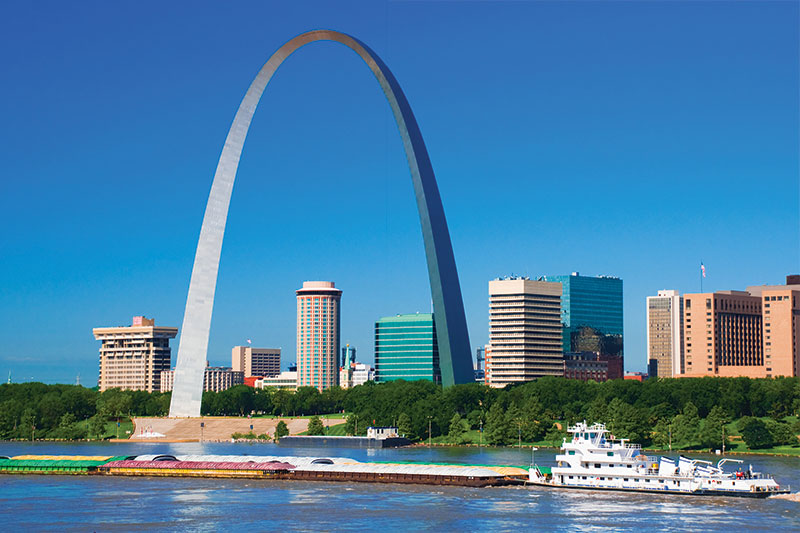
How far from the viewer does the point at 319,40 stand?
104625 mm

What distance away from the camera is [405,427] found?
12338 cm

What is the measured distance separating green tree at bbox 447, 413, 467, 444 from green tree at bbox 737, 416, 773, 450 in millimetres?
29445

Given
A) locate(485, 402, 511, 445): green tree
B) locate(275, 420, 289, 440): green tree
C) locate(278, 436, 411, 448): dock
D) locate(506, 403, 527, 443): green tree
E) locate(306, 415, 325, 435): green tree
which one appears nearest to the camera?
locate(485, 402, 511, 445): green tree

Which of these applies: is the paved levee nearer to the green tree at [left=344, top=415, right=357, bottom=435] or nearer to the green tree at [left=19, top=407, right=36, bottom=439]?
the green tree at [left=344, top=415, right=357, bottom=435]

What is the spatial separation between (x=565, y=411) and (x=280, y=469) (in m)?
51.4

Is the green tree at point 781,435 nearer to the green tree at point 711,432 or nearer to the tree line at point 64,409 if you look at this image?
the green tree at point 711,432

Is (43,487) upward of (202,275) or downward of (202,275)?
downward

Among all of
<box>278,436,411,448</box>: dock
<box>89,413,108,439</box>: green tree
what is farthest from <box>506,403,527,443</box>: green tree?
<box>89,413,108,439</box>: green tree

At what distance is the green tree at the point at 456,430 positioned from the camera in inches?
4642

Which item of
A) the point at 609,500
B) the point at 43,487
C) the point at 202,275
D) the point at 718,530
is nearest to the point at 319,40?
the point at 202,275

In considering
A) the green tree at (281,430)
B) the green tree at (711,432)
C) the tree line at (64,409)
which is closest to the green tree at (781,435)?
the green tree at (711,432)

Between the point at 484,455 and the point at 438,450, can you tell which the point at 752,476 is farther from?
the point at 438,450

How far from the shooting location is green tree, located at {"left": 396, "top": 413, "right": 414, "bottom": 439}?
123 meters

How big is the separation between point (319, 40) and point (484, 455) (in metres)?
41.7
